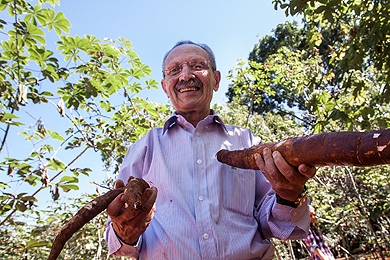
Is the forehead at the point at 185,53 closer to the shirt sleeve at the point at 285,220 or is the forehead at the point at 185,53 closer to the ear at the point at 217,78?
the ear at the point at 217,78

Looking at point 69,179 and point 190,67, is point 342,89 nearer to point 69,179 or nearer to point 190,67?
point 190,67

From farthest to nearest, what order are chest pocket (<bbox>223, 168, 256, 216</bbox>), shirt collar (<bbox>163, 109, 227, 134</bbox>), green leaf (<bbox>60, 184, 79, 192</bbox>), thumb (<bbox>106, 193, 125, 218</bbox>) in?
green leaf (<bbox>60, 184, 79, 192</bbox>) < shirt collar (<bbox>163, 109, 227, 134</bbox>) < chest pocket (<bbox>223, 168, 256, 216</bbox>) < thumb (<bbox>106, 193, 125, 218</bbox>)

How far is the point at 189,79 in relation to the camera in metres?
1.85

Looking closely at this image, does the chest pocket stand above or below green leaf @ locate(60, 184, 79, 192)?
below

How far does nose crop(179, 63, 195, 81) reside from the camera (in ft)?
6.04

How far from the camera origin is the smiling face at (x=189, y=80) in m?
1.85

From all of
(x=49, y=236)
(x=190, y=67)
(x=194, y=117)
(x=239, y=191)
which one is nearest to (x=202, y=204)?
(x=239, y=191)

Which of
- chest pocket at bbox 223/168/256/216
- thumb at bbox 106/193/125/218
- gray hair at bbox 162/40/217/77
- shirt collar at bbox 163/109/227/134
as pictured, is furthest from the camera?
gray hair at bbox 162/40/217/77

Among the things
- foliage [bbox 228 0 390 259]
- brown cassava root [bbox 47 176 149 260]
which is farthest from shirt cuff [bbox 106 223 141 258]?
foliage [bbox 228 0 390 259]

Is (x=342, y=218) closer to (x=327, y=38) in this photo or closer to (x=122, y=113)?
(x=122, y=113)

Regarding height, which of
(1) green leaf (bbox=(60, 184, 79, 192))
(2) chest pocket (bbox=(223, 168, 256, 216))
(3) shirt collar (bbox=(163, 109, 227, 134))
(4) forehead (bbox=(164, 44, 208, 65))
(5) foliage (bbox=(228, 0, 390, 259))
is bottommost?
(2) chest pocket (bbox=(223, 168, 256, 216))

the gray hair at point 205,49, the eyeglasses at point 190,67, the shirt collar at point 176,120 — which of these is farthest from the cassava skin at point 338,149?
the gray hair at point 205,49

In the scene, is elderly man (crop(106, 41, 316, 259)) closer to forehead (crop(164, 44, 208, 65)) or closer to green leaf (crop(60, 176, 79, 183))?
forehead (crop(164, 44, 208, 65))

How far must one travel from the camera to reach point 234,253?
4.45 ft
